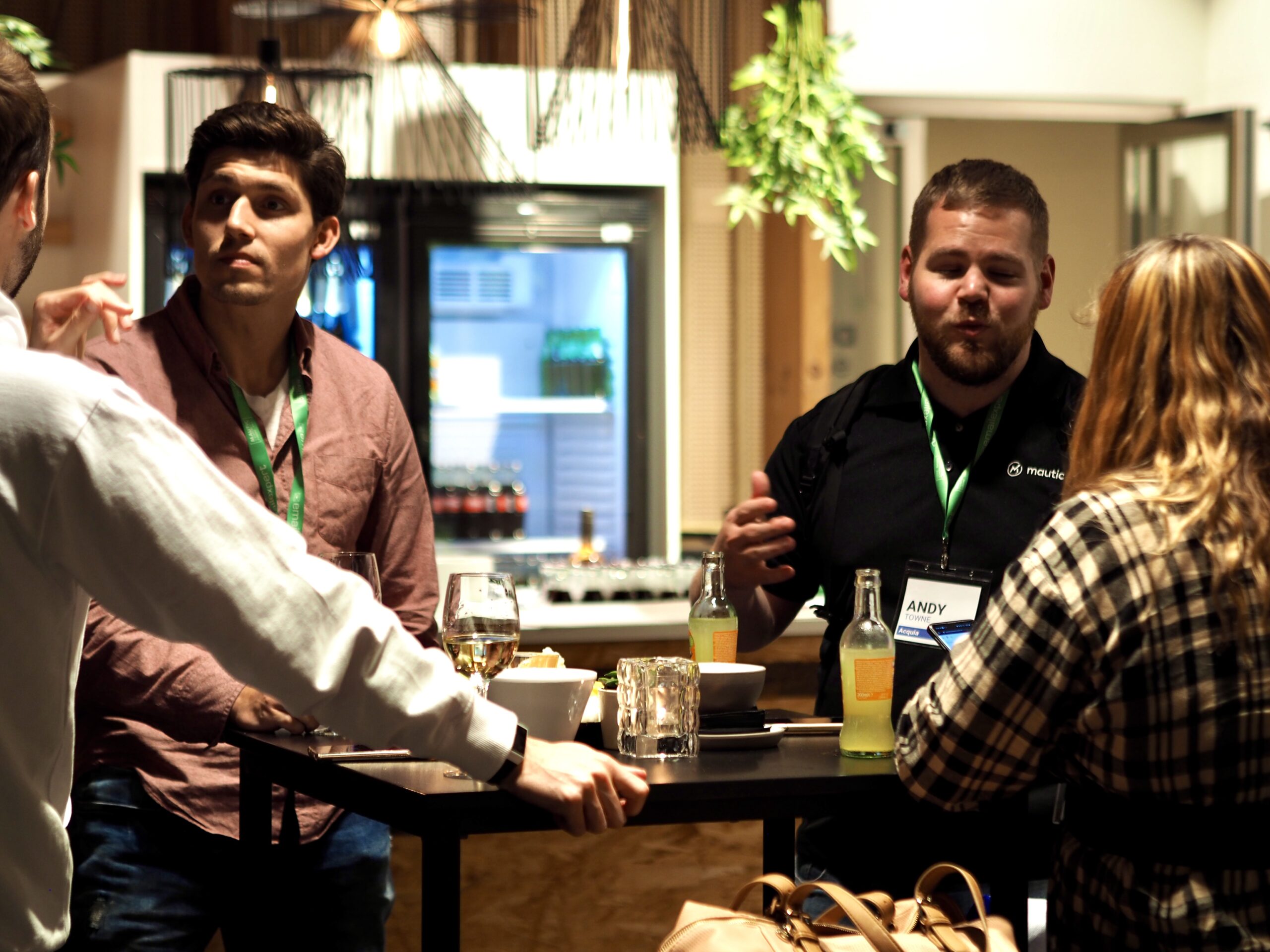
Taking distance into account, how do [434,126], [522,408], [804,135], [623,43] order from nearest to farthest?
[623,43] < [804,135] < [434,126] < [522,408]

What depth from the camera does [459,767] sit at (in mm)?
1240

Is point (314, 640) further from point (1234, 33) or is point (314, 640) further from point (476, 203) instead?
point (1234, 33)

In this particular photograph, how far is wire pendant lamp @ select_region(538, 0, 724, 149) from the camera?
11.3ft

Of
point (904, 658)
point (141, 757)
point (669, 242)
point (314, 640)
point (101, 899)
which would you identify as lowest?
point (101, 899)

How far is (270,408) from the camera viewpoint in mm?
2197

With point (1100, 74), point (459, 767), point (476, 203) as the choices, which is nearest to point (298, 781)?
point (459, 767)

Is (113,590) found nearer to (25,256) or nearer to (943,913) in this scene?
(25,256)

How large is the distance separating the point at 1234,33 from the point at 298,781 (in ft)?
16.8

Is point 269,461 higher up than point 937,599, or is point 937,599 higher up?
point 269,461

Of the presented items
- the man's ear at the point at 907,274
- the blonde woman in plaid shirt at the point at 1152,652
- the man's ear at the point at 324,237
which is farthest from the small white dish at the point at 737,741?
the man's ear at the point at 324,237

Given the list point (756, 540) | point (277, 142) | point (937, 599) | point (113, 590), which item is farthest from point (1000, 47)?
point (113, 590)

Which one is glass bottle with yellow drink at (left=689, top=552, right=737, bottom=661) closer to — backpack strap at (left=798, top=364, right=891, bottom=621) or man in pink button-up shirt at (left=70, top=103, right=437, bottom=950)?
backpack strap at (left=798, top=364, right=891, bottom=621)

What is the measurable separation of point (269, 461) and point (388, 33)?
88.4 inches

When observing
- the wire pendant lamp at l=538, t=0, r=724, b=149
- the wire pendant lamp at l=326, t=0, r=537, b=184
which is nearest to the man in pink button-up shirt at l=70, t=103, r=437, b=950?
the wire pendant lamp at l=538, t=0, r=724, b=149
